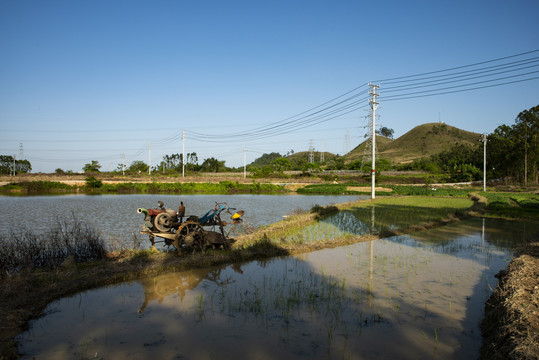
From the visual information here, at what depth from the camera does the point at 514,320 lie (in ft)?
13.0

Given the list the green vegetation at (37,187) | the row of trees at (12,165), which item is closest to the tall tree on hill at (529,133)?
the green vegetation at (37,187)

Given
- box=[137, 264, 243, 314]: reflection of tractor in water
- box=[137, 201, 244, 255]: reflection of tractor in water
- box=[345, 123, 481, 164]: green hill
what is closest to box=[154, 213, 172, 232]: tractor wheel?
box=[137, 201, 244, 255]: reflection of tractor in water

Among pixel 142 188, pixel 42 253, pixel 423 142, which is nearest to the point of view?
pixel 42 253

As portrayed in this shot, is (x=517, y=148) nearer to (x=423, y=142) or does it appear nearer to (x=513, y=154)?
(x=513, y=154)

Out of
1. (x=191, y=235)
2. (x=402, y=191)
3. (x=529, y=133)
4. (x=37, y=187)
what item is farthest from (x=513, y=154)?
(x=37, y=187)

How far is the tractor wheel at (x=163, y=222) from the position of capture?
7852 millimetres

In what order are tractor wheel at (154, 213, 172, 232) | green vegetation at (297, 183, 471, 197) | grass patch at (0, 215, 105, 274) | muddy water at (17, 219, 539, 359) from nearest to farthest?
muddy water at (17, 219, 539, 359) → grass patch at (0, 215, 105, 274) → tractor wheel at (154, 213, 172, 232) → green vegetation at (297, 183, 471, 197)

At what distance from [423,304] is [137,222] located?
12.7 metres

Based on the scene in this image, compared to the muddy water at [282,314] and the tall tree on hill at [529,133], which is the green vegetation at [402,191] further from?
the muddy water at [282,314]

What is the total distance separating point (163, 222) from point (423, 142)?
4878 inches

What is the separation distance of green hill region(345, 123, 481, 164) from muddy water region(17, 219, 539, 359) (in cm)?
9549

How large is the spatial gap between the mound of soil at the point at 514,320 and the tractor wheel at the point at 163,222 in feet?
21.1

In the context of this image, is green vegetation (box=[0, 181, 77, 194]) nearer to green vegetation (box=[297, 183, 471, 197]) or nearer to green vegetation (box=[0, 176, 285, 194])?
green vegetation (box=[0, 176, 285, 194])

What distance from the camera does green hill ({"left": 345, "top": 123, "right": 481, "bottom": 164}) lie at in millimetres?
104750
